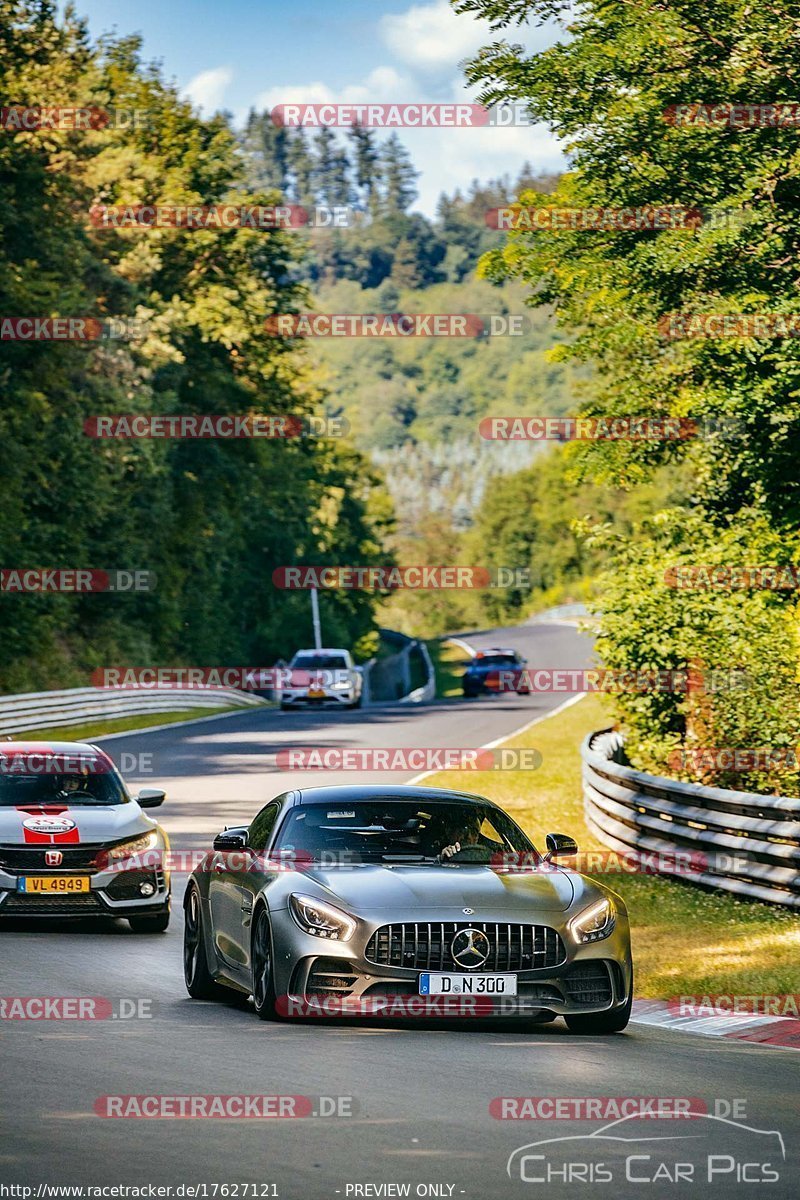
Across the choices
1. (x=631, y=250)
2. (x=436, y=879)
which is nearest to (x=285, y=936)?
(x=436, y=879)

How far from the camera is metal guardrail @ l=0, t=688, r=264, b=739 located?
41.5m

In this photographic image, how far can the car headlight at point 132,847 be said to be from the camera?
49.5 ft

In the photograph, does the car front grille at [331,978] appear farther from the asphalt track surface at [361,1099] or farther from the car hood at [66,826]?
the car hood at [66,826]

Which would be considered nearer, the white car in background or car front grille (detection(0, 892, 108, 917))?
car front grille (detection(0, 892, 108, 917))

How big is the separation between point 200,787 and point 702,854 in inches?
545

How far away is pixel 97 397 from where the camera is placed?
60.3 metres

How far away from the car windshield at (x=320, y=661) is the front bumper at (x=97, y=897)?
139 feet
